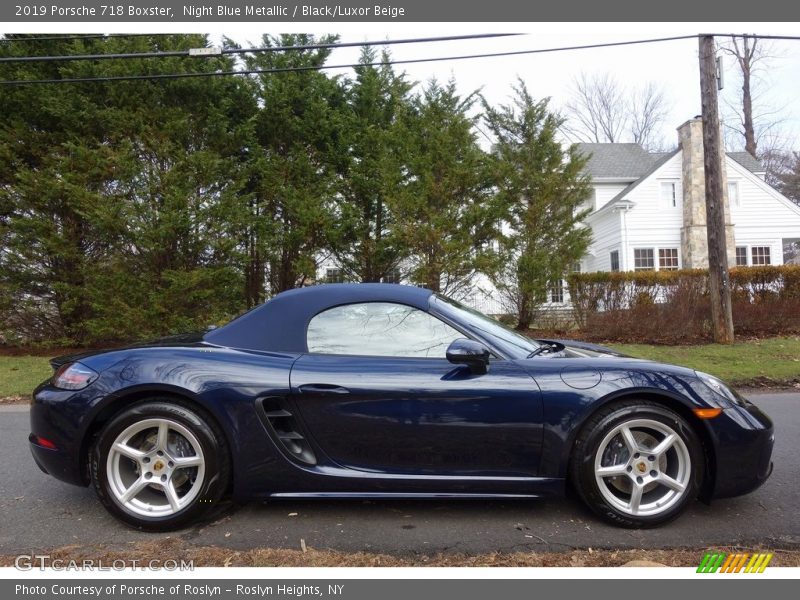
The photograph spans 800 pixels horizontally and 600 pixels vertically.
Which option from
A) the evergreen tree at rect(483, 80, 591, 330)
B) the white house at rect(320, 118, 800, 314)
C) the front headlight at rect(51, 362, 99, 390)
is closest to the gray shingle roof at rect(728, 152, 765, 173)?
the white house at rect(320, 118, 800, 314)

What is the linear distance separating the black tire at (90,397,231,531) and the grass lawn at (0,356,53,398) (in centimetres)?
538

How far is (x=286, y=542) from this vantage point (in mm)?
2646

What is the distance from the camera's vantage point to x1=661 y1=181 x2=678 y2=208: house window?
69.9 feet

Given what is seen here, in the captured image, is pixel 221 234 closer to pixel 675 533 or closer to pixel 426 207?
pixel 426 207

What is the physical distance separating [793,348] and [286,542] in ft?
33.6

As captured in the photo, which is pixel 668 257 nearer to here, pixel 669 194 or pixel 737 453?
pixel 669 194

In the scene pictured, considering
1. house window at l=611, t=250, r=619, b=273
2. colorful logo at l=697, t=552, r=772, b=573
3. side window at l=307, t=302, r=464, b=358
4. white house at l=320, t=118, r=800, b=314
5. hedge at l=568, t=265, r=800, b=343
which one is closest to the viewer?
colorful logo at l=697, t=552, r=772, b=573

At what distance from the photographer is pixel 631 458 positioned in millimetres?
2783

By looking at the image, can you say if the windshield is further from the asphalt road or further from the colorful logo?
the colorful logo

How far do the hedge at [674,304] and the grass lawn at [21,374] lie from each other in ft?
33.7

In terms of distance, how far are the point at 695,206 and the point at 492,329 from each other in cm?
2075

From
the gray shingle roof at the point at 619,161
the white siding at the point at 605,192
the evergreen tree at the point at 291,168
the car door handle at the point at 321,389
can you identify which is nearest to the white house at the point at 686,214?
the white siding at the point at 605,192

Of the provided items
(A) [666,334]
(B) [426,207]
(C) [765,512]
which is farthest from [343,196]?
(C) [765,512]

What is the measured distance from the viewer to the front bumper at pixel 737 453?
9.03 ft
